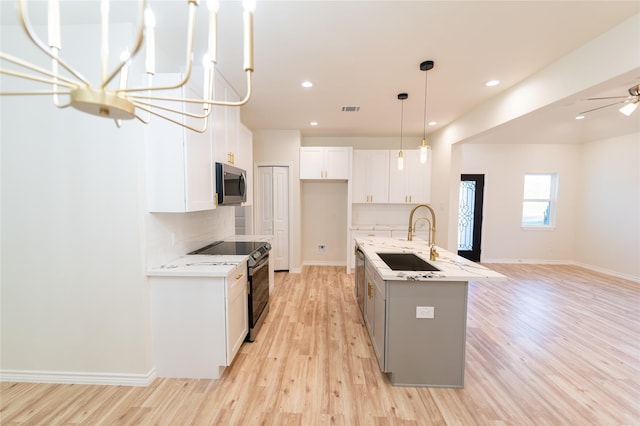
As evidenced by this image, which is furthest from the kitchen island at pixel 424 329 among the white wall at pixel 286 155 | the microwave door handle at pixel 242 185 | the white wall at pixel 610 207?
the white wall at pixel 610 207

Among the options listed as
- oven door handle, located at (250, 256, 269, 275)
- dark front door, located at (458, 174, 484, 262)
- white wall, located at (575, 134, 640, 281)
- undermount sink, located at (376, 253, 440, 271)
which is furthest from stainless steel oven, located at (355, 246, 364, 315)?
white wall, located at (575, 134, 640, 281)

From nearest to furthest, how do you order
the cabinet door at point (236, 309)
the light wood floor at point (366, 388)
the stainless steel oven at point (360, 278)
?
the light wood floor at point (366, 388) < the cabinet door at point (236, 309) < the stainless steel oven at point (360, 278)

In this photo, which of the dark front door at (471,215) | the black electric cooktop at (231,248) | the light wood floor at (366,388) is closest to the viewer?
the light wood floor at (366,388)

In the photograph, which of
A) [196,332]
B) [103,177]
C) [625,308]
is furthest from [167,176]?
[625,308]

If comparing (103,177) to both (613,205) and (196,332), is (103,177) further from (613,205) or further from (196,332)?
(613,205)

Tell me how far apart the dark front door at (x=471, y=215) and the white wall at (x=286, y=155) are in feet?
11.8

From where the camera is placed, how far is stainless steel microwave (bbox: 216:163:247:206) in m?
2.49

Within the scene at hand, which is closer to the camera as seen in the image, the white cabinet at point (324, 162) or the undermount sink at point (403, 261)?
the undermount sink at point (403, 261)

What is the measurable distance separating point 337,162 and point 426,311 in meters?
3.35

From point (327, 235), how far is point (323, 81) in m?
3.24

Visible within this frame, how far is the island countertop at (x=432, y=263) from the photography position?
1.88 meters

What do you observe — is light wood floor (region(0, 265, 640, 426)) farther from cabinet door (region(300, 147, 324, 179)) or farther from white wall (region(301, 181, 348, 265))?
cabinet door (region(300, 147, 324, 179))

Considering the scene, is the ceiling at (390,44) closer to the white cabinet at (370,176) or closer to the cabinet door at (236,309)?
the white cabinet at (370,176)

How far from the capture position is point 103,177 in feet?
6.38
